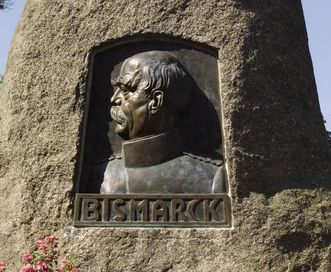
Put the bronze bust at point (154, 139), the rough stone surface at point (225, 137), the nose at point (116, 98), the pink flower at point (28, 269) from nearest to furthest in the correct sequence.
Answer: the pink flower at point (28, 269)
the rough stone surface at point (225, 137)
the bronze bust at point (154, 139)
the nose at point (116, 98)

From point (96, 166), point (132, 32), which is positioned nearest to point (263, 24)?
point (132, 32)

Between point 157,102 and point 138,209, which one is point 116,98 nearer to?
point 157,102

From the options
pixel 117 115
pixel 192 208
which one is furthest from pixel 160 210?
pixel 117 115

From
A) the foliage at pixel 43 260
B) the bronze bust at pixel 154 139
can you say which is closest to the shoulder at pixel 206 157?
the bronze bust at pixel 154 139

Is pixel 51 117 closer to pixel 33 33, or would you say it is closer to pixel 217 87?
pixel 33 33

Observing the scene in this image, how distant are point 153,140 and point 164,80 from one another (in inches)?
16.2

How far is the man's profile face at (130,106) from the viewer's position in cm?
377

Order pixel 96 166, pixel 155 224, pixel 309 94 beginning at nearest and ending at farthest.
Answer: pixel 155 224, pixel 96 166, pixel 309 94

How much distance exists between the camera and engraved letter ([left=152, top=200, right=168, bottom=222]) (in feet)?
11.8

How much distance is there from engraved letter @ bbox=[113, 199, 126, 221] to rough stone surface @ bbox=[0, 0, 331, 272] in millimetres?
96

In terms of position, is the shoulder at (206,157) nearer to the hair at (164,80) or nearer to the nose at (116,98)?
the hair at (164,80)

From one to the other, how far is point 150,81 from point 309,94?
47.1 inches

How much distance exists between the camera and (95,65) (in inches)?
156

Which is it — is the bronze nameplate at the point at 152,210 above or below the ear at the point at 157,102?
below
